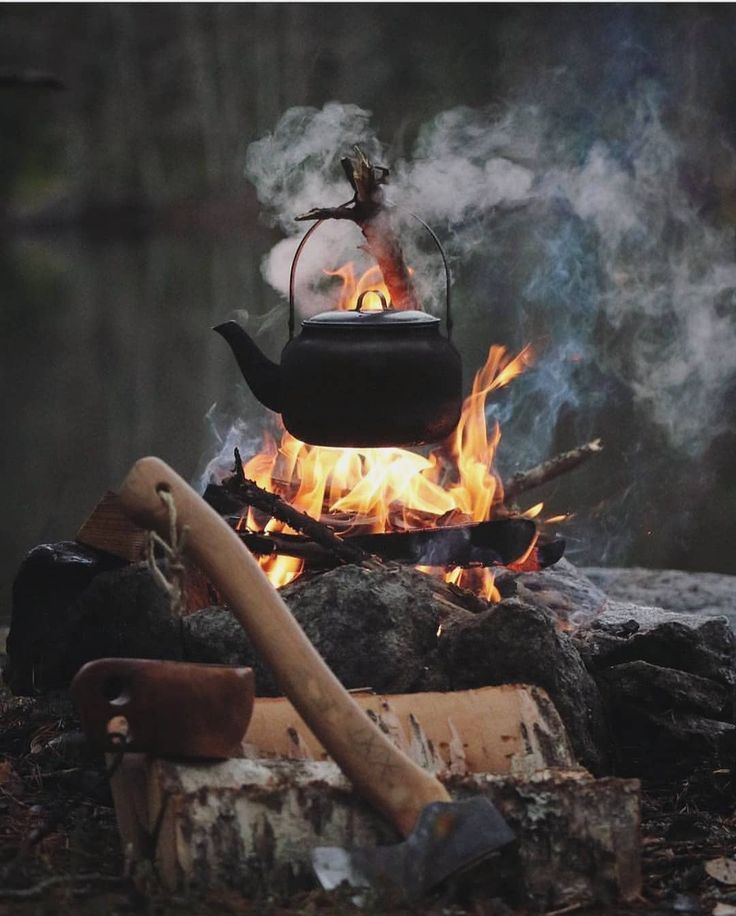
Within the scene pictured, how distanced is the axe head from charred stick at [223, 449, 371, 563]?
1434 mm

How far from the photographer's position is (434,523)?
422cm

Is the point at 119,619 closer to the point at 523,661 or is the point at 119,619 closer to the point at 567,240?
the point at 523,661

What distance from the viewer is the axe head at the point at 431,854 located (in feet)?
8.38

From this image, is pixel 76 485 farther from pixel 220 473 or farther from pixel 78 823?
pixel 78 823

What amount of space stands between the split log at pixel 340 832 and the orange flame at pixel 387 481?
1.39 meters

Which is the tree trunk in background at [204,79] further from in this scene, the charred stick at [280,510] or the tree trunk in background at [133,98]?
the charred stick at [280,510]

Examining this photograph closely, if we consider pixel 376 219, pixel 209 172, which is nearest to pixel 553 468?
pixel 376 219

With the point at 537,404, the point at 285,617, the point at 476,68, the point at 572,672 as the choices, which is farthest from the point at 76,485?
the point at 285,617

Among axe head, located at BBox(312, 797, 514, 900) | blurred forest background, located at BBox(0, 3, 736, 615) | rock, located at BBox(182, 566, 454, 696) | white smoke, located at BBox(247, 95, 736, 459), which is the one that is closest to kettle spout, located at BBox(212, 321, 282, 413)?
rock, located at BBox(182, 566, 454, 696)

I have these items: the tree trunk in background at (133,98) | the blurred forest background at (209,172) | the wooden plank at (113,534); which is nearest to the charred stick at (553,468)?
the wooden plank at (113,534)

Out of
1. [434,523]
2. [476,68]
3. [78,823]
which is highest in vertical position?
[476,68]

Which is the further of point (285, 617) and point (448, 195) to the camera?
point (448, 195)

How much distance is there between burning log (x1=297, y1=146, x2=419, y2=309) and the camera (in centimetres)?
429

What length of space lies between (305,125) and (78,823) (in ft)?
10.5
